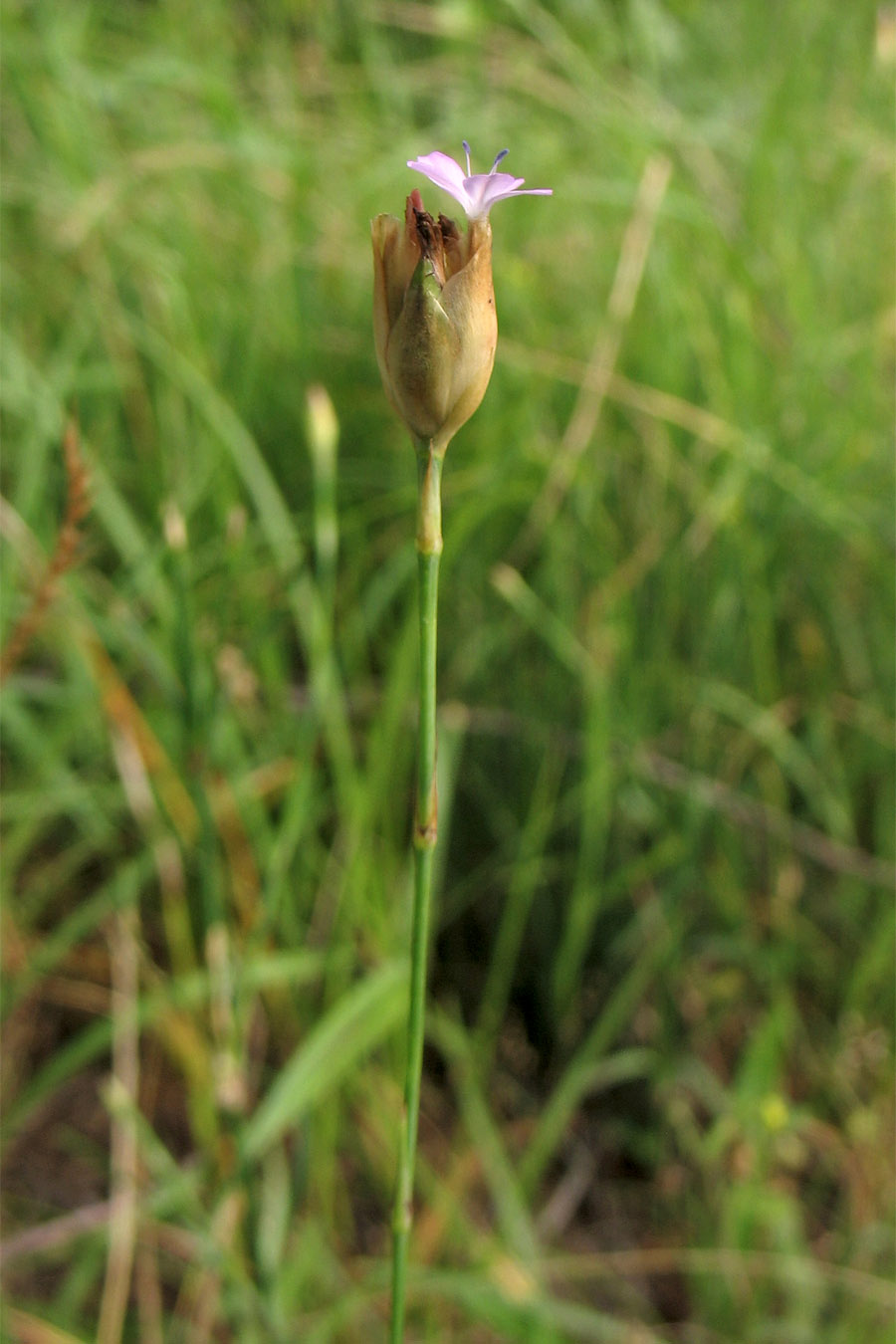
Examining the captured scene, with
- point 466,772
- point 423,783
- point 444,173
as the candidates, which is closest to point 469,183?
point 444,173

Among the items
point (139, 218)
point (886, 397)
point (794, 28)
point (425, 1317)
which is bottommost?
point (425, 1317)

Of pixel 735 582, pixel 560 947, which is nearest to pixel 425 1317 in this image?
pixel 560 947

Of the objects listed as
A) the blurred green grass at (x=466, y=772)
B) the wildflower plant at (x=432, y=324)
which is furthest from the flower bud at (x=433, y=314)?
the blurred green grass at (x=466, y=772)

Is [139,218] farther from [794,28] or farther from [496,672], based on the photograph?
[794,28]

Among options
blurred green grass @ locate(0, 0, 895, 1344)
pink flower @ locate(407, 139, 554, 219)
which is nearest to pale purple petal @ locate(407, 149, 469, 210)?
pink flower @ locate(407, 139, 554, 219)

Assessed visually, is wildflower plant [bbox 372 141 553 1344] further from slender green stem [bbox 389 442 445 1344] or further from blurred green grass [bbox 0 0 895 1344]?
blurred green grass [bbox 0 0 895 1344]

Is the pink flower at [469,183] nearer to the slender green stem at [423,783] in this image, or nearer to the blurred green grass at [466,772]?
the slender green stem at [423,783]

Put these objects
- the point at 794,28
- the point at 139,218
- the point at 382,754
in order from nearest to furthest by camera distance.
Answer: the point at 382,754, the point at 139,218, the point at 794,28
